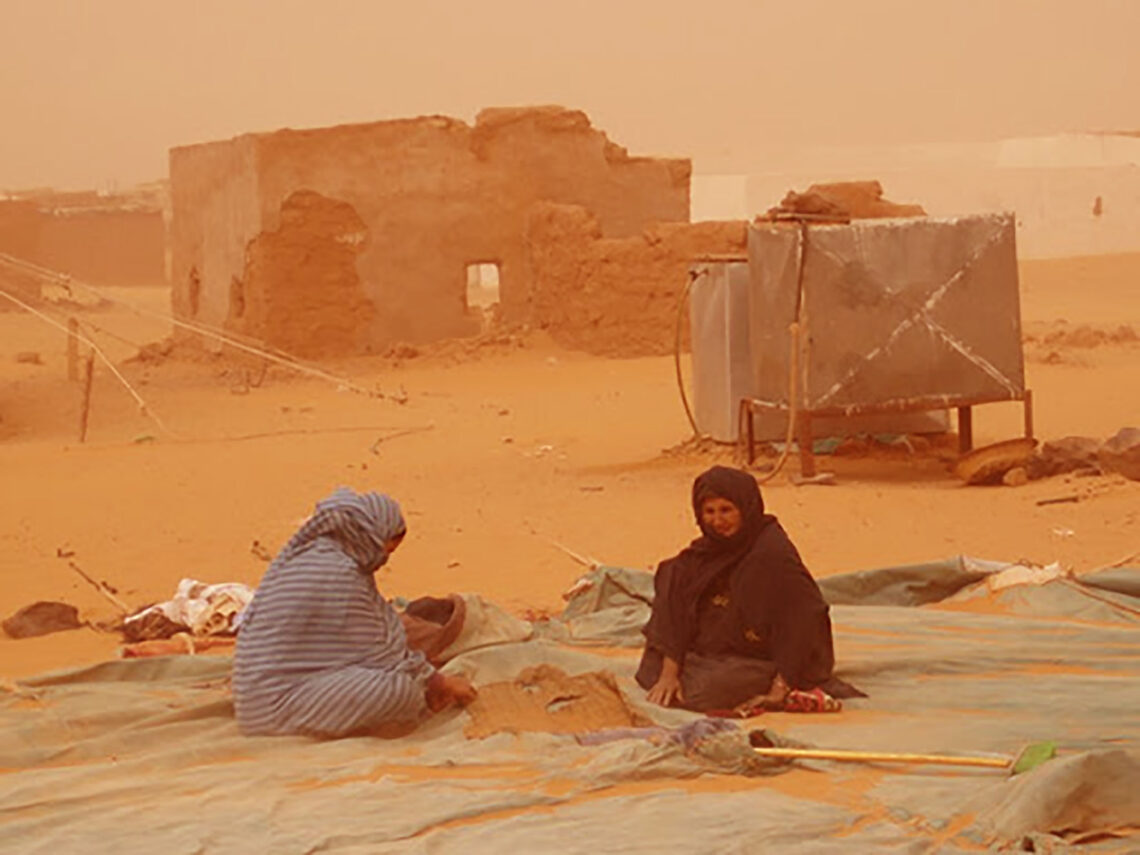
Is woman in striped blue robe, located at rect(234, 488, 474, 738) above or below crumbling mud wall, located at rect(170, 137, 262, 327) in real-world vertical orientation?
below

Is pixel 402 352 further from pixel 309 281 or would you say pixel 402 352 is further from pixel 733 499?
pixel 733 499

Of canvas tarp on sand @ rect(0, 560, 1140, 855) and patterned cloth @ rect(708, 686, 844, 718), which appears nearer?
canvas tarp on sand @ rect(0, 560, 1140, 855)

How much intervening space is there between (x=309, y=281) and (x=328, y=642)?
556 inches

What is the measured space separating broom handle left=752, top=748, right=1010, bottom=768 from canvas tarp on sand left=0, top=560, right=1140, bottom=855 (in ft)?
0.11

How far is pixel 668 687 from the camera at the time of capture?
584 cm

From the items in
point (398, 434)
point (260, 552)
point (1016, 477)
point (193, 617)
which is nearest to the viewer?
point (193, 617)

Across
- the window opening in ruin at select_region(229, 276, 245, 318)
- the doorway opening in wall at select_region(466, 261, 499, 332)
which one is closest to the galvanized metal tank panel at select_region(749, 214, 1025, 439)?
the window opening in ruin at select_region(229, 276, 245, 318)

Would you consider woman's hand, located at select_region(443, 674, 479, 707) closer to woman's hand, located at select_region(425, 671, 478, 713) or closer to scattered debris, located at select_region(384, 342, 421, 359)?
woman's hand, located at select_region(425, 671, 478, 713)

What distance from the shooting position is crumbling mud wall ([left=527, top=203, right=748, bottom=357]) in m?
18.1

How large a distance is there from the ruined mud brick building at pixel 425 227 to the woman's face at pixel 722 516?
12.7 m

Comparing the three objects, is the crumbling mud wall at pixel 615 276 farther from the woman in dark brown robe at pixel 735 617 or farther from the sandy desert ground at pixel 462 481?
the woman in dark brown robe at pixel 735 617

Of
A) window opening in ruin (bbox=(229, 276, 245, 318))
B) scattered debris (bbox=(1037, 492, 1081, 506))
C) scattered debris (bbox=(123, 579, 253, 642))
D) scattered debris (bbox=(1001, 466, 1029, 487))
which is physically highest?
window opening in ruin (bbox=(229, 276, 245, 318))

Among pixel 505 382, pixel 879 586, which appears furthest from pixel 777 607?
pixel 505 382

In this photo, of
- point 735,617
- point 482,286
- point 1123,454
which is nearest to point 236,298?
point 1123,454
